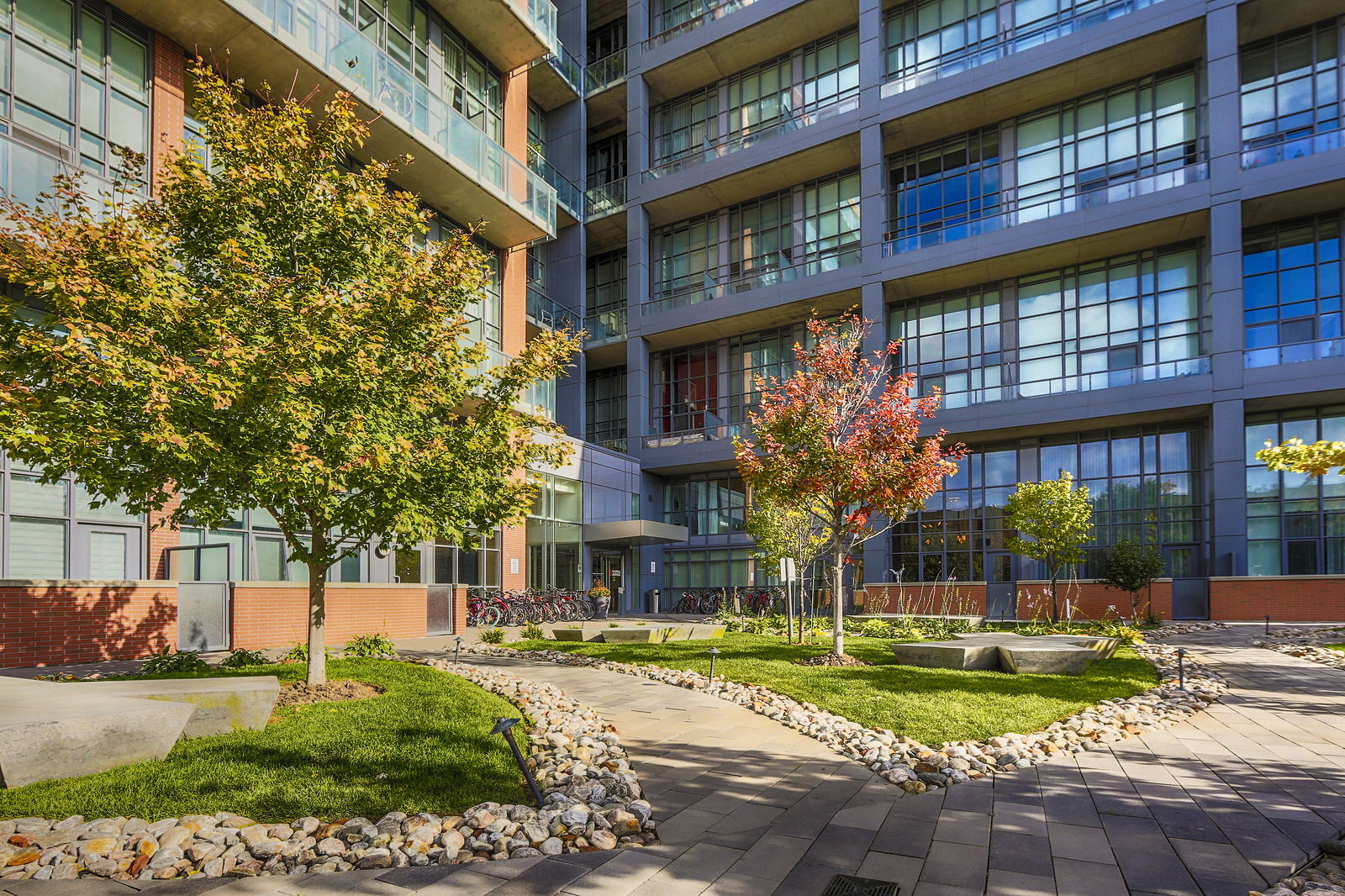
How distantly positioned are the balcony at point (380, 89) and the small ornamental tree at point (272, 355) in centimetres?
858

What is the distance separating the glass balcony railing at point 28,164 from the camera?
13.5 metres

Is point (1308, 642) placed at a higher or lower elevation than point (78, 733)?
lower

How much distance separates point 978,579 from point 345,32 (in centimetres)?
2709

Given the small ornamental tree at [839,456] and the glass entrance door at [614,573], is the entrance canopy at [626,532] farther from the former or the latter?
the small ornamental tree at [839,456]

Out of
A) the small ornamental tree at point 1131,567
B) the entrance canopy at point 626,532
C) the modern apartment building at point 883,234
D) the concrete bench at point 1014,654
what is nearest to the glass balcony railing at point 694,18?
the modern apartment building at point 883,234

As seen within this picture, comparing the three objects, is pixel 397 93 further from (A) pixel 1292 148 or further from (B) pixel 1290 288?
(B) pixel 1290 288

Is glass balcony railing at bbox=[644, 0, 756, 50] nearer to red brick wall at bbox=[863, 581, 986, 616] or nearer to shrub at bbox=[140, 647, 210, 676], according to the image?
red brick wall at bbox=[863, 581, 986, 616]

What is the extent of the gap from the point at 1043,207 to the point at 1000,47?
21.3ft

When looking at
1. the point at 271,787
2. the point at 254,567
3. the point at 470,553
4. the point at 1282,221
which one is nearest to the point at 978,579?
the point at 1282,221

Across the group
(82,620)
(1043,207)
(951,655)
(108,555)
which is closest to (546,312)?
(1043,207)

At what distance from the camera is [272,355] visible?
8.59 m

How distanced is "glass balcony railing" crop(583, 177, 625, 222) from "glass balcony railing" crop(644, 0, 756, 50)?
654 centimetres

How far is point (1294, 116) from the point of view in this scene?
27.0 m

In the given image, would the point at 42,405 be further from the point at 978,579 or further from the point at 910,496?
the point at 978,579
